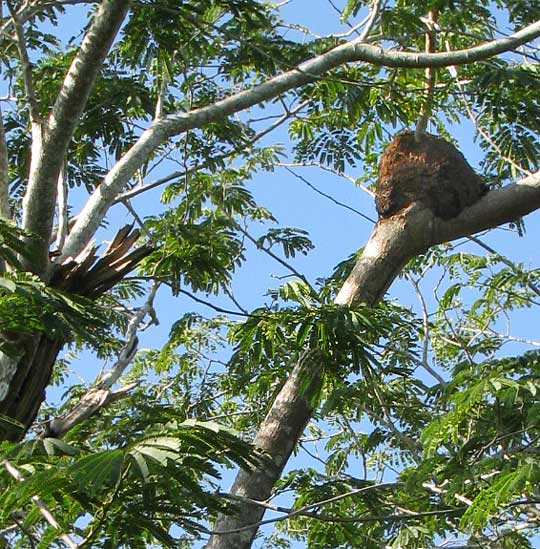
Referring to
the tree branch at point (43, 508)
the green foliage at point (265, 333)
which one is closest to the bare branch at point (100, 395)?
the green foliage at point (265, 333)

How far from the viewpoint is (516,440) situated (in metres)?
4.28

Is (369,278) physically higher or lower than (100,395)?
higher

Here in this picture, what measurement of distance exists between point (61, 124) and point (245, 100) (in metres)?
1.16

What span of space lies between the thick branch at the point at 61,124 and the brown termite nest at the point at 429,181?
1.89 metres

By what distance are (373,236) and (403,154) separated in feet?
2.03

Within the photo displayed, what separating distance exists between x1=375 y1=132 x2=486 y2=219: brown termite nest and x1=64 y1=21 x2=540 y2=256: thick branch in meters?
0.72


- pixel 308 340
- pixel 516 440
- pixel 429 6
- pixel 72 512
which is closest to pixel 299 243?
pixel 429 6

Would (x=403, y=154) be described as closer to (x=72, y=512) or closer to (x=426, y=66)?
(x=426, y=66)

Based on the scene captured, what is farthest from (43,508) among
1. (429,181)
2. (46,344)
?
(429,181)

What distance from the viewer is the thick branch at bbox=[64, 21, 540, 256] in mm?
5109

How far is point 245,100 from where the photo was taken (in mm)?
5594

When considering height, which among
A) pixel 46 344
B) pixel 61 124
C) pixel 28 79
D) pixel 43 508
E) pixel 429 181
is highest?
pixel 429 181

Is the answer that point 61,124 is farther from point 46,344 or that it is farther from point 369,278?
point 369,278

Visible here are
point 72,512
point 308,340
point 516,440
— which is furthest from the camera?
point 308,340
